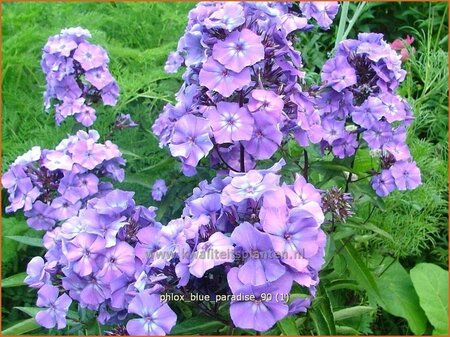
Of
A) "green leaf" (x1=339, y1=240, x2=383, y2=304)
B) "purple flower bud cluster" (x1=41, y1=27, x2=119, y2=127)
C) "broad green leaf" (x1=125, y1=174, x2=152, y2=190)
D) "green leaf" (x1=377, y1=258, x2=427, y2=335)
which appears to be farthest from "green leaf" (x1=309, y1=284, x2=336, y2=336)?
"purple flower bud cluster" (x1=41, y1=27, x2=119, y2=127)

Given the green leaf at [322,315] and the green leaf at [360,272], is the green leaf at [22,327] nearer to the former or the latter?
the green leaf at [322,315]

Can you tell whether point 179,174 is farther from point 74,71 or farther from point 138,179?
point 74,71

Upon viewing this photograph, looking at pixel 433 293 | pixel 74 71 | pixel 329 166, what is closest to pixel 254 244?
pixel 329 166

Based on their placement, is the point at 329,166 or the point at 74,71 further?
the point at 74,71

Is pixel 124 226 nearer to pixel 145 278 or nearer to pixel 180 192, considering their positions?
pixel 145 278

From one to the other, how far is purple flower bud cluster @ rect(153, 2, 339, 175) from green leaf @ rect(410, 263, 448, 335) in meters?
1.08

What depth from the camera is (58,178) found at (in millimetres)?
2000

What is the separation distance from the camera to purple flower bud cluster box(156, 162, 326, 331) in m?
1.29

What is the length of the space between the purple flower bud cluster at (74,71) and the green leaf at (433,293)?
135cm

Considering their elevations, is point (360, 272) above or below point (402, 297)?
above

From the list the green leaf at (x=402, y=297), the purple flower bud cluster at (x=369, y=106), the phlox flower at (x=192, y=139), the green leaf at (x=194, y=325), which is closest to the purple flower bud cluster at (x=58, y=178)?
the phlox flower at (x=192, y=139)

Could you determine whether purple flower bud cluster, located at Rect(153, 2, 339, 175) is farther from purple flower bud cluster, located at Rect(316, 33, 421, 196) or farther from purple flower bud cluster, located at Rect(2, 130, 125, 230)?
purple flower bud cluster, located at Rect(2, 130, 125, 230)

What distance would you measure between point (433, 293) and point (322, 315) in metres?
1.00

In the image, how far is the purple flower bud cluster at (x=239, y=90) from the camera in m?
1.55
